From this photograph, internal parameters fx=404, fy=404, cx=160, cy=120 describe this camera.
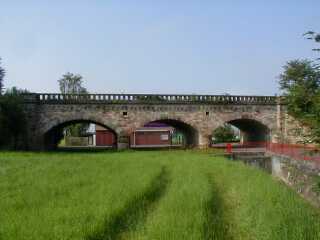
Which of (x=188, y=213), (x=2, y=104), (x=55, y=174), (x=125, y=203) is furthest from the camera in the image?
(x=2, y=104)

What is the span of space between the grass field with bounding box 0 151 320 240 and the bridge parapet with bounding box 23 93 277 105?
55.6 ft

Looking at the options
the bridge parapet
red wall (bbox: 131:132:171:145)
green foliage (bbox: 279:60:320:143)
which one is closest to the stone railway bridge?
the bridge parapet

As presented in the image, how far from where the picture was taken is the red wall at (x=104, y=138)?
2076 inches

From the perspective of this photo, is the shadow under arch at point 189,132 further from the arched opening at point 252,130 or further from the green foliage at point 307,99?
the green foliage at point 307,99

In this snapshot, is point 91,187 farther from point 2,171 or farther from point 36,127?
point 36,127

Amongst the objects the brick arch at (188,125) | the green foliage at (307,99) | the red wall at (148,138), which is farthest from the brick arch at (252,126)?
the green foliage at (307,99)

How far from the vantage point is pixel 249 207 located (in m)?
9.38

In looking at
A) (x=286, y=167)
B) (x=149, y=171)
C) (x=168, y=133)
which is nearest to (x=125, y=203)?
(x=149, y=171)

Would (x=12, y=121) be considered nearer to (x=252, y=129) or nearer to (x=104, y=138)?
(x=252, y=129)

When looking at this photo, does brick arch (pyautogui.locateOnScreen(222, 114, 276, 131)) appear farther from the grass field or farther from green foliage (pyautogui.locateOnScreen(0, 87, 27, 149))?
the grass field

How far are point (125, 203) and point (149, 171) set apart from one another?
20.8ft

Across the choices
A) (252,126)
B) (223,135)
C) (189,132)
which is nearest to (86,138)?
(223,135)

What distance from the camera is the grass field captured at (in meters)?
7.07

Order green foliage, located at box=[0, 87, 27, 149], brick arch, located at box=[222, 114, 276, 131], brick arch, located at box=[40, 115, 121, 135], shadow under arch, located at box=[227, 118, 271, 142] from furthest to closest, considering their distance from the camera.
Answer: shadow under arch, located at box=[227, 118, 271, 142] → brick arch, located at box=[222, 114, 276, 131] → brick arch, located at box=[40, 115, 121, 135] → green foliage, located at box=[0, 87, 27, 149]
